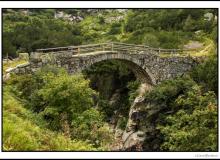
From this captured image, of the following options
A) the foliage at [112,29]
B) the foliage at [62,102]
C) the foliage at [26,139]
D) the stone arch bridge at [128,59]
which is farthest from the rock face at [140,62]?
the foliage at [26,139]

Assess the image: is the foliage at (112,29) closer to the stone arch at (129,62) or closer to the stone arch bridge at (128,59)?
the stone arch bridge at (128,59)

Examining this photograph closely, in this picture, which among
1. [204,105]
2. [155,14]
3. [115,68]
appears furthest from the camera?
[155,14]

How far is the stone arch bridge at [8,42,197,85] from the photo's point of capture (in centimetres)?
2411

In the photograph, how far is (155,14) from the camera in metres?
54.6

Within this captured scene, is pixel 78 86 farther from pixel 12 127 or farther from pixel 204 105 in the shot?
pixel 12 127

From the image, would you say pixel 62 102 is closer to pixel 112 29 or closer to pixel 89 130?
pixel 89 130

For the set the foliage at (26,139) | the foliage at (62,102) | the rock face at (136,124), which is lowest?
the rock face at (136,124)

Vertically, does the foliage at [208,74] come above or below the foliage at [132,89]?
above

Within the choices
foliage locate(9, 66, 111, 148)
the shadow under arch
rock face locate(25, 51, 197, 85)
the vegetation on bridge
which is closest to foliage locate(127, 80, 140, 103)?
the vegetation on bridge

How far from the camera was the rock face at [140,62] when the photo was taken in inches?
985

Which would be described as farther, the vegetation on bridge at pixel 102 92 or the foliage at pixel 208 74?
the foliage at pixel 208 74

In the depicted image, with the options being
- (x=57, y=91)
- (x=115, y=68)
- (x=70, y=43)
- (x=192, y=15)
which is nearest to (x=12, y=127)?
(x=57, y=91)

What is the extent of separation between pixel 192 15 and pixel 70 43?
13.8 metres

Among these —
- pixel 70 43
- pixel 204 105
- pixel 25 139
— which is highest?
pixel 25 139
